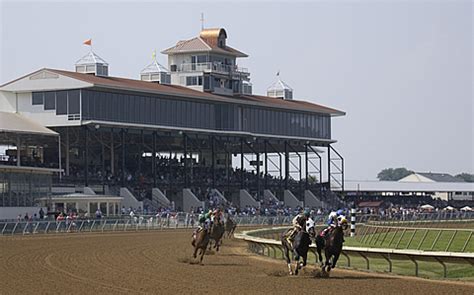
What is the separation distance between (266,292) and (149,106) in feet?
192

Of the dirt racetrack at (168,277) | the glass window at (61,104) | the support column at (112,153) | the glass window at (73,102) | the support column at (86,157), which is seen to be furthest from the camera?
the support column at (112,153)

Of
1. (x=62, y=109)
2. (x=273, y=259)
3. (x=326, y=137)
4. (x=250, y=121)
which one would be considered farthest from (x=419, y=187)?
(x=273, y=259)

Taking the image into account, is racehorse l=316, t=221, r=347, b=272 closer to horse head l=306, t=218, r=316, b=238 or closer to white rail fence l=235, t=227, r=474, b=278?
horse head l=306, t=218, r=316, b=238

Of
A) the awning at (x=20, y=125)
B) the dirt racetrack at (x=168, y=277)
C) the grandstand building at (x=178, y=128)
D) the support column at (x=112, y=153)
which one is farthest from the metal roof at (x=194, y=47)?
the dirt racetrack at (x=168, y=277)

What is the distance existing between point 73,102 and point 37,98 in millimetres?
3115

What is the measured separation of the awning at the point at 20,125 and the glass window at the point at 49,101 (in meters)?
3.25

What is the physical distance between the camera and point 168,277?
23953 mm

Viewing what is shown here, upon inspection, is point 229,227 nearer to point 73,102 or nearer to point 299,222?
point 299,222

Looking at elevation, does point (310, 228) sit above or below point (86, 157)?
below

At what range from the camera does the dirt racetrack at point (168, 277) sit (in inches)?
833

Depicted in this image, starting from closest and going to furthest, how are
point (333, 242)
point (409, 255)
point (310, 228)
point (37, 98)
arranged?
point (333, 242)
point (409, 255)
point (310, 228)
point (37, 98)

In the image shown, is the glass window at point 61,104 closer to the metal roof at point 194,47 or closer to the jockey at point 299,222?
the metal roof at point 194,47

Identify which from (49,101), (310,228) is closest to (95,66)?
(49,101)

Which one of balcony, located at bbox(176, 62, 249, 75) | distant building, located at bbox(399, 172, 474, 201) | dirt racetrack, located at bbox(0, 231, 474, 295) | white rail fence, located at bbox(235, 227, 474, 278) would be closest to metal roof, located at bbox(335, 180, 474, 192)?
distant building, located at bbox(399, 172, 474, 201)
